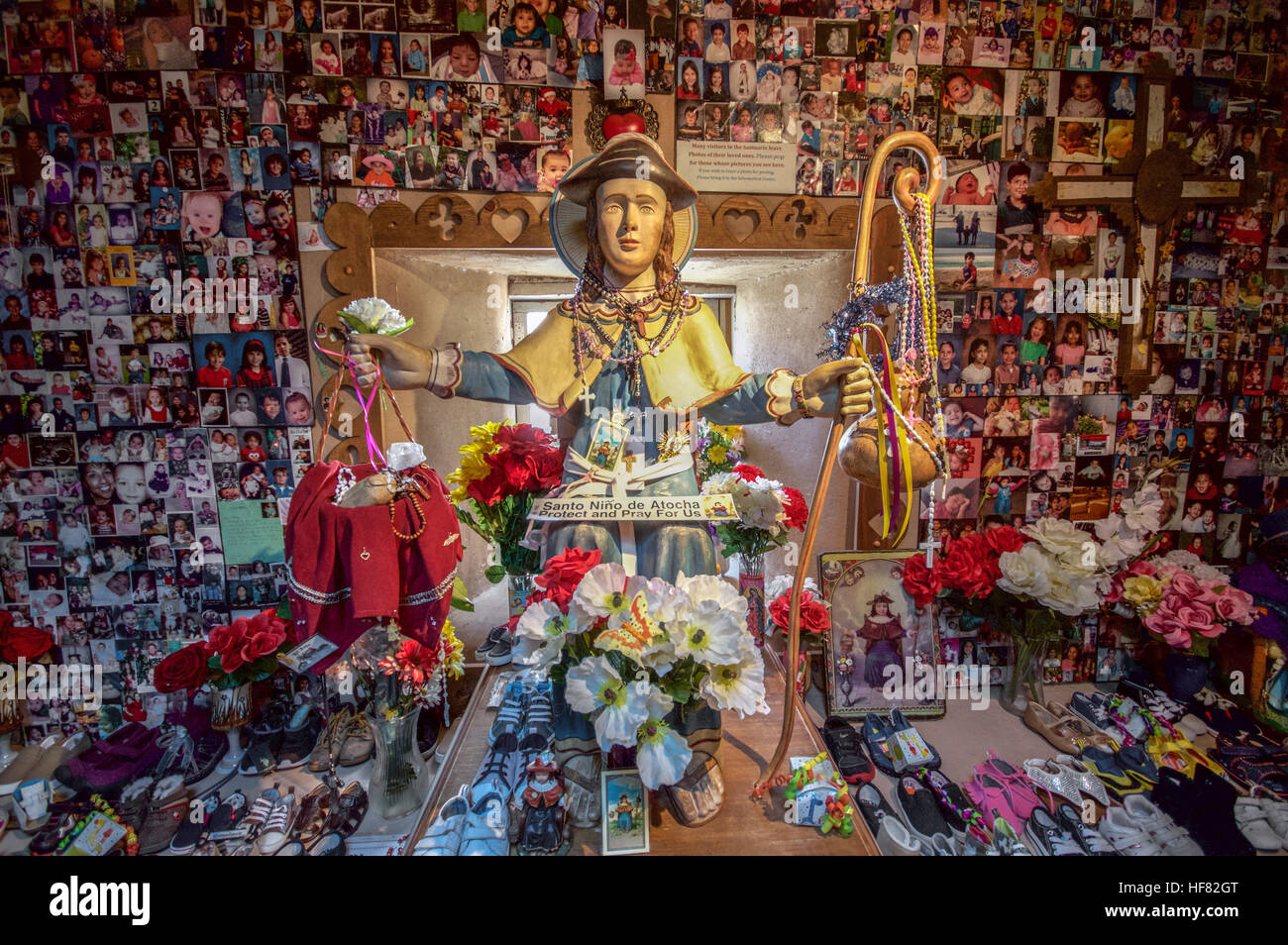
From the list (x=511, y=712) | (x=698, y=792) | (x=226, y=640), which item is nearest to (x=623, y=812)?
(x=698, y=792)

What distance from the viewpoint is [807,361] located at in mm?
1841

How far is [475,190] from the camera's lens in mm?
1694

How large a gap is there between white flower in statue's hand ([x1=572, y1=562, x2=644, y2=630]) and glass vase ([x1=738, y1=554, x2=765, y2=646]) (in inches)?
31.1

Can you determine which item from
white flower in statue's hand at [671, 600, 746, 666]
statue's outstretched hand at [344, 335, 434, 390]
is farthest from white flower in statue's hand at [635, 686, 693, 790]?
statue's outstretched hand at [344, 335, 434, 390]

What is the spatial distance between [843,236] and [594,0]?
1.00 metres

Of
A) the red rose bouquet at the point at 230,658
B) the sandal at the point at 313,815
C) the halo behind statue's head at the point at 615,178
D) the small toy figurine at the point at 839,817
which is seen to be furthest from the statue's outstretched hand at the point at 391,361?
the small toy figurine at the point at 839,817

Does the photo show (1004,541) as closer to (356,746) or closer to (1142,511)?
(1142,511)

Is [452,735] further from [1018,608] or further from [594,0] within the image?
[594,0]

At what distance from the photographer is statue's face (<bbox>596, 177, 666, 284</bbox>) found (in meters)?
1.30

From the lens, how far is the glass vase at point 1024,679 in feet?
5.86

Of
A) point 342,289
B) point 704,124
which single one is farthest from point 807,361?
point 342,289

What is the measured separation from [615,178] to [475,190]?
23.9 inches

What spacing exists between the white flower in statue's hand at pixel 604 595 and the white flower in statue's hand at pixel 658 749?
16 centimetres
